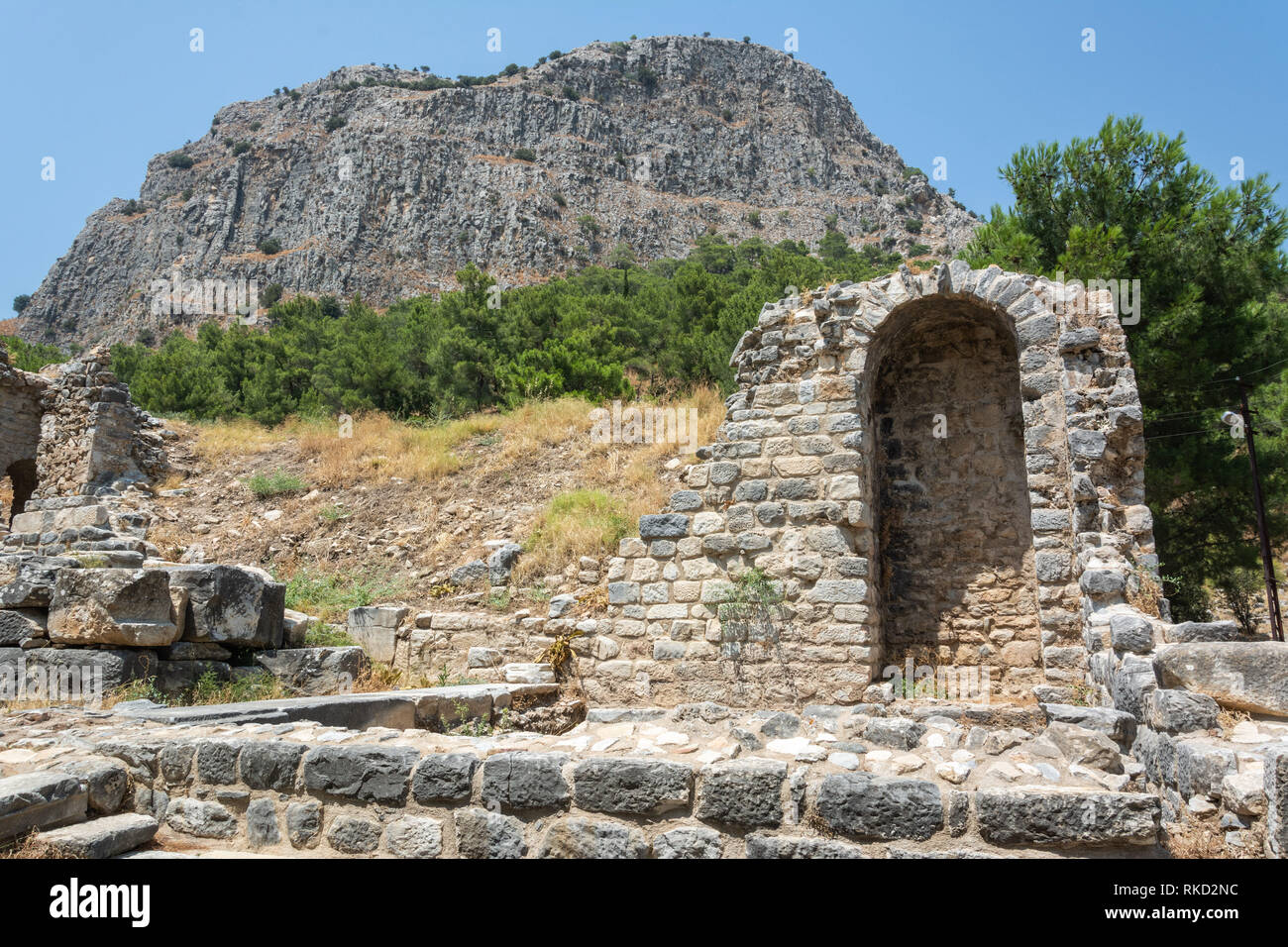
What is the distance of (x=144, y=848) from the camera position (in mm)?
3342

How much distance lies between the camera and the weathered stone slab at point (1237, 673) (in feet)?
11.5

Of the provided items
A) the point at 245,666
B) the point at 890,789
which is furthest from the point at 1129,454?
the point at 245,666

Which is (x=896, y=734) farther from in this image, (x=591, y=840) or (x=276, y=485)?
(x=276, y=485)

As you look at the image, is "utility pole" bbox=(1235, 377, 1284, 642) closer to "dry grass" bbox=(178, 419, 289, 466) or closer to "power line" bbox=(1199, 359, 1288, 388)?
"power line" bbox=(1199, 359, 1288, 388)

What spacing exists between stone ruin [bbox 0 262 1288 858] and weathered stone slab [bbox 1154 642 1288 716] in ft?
0.04

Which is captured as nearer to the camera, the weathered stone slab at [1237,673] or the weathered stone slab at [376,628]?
the weathered stone slab at [1237,673]

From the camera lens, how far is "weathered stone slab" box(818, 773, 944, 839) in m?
2.70

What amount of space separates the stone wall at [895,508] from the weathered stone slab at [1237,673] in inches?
88.8

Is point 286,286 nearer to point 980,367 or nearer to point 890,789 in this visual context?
point 980,367

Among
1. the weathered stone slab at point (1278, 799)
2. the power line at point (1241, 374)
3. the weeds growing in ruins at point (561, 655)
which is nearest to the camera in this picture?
the weathered stone slab at point (1278, 799)

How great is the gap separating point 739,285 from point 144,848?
67.4 feet

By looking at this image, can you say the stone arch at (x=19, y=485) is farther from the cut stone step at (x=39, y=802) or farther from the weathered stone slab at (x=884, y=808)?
the weathered stone slab at (x=884, y=808)

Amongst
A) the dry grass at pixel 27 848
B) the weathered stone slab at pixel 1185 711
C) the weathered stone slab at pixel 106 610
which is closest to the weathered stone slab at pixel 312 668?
the weathered stone slab at pixel 106 610

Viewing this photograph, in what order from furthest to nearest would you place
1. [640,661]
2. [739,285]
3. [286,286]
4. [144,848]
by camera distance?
1. [286,286]
2. [739,285]
3. [640,661]
4. [144,848]
